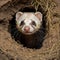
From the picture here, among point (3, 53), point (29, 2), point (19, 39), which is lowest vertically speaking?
point (19, 39)

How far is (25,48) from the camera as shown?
541 cm

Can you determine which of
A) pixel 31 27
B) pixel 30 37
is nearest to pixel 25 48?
pixel 31 27

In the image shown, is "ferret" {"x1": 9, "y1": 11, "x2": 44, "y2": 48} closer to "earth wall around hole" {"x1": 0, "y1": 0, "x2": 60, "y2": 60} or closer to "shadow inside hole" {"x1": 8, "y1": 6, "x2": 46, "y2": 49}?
"shadow inside hole" {"x1": 8, "y1": 6, "x2": 46, "y2": 49}

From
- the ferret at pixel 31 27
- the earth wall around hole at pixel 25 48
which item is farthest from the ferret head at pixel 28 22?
the earth wall around hole at pixel 25 48

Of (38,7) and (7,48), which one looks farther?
(38,7)

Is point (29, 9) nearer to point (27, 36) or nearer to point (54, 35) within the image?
point (27, 36)

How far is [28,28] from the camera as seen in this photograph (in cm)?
547

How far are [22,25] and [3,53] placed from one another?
855mm

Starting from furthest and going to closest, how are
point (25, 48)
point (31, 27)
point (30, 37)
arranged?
1. point (30, 37)
2. point (31, 27)
3. point (25, 48)

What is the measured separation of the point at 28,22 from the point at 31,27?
0.14 meters

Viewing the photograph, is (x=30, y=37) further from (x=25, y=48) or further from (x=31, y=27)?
(x=25, y=48)

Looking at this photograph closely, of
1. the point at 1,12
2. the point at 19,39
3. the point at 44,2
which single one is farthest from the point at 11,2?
the point at 19,39

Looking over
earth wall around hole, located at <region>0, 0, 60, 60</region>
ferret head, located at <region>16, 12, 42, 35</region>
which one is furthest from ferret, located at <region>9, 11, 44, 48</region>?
earth wall around hole, located at <region>0, 0, 60, 60</region>

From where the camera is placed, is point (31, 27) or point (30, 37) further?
point (30, 37)
